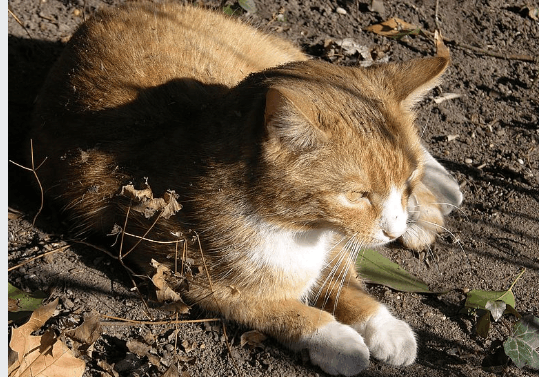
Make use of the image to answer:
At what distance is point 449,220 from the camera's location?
4.00 metres

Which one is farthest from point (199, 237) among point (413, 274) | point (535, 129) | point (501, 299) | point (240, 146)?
point (535, 129)

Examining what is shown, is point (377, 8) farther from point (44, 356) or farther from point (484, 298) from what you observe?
point (44, 356)

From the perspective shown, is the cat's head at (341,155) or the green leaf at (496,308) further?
the green leaf at (496,308)

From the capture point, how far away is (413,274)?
3.68 m

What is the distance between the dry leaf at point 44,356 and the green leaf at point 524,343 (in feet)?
6.13

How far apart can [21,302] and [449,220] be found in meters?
2.38

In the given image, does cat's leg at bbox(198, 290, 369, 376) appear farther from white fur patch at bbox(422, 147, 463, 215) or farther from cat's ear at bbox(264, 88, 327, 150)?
white fur patch at bbox(422, 147, 463, 215)

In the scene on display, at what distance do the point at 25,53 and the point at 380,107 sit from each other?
264cm

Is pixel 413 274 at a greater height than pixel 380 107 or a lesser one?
lesser

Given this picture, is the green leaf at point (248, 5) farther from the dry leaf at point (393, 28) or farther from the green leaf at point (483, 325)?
the green leaf at point (483, 325)

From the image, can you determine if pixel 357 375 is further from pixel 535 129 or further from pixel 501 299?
pixel 535 129

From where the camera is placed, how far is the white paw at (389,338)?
10.3 ft

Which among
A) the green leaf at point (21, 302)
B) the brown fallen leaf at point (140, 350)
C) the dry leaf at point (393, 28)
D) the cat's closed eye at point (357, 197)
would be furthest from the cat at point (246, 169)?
the dry leaf at point (393, 28)

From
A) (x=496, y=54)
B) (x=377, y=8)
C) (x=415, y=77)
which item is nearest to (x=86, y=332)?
(x=415, y=77)
